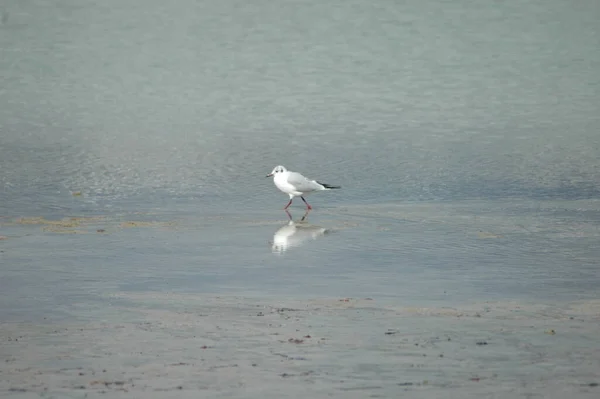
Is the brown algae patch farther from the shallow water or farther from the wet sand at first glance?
the wet sand

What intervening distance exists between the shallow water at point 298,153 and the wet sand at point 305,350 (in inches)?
14.7

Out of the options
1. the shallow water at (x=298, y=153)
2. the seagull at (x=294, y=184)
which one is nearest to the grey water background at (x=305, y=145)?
the shallow water at (x=298, y=153)

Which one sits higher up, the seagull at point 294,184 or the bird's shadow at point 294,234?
the bird's shadow at point 294,234

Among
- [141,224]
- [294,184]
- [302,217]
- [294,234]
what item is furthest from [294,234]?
[294,184]

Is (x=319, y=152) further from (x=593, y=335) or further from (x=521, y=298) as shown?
(x=593, y=335)

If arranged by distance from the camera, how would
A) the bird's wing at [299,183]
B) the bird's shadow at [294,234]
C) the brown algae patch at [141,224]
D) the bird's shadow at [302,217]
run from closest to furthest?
the bird's shadow at [294,234], the brown algae patch at [141,224], the bird's shadow at [302,217], the bird's wing at [299,183]

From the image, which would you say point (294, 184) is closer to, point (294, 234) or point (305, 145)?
point (294, 234)

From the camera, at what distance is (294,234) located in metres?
15.9

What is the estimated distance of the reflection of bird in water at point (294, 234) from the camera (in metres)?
14.9

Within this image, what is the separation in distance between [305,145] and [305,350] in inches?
726

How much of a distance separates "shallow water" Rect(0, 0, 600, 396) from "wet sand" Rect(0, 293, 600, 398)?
0.37 meters

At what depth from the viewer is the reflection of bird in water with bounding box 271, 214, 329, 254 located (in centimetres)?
1491

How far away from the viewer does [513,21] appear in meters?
54.6

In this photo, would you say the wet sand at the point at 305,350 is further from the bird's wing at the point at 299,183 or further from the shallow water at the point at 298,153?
the bird's wing at the point at 299,183
